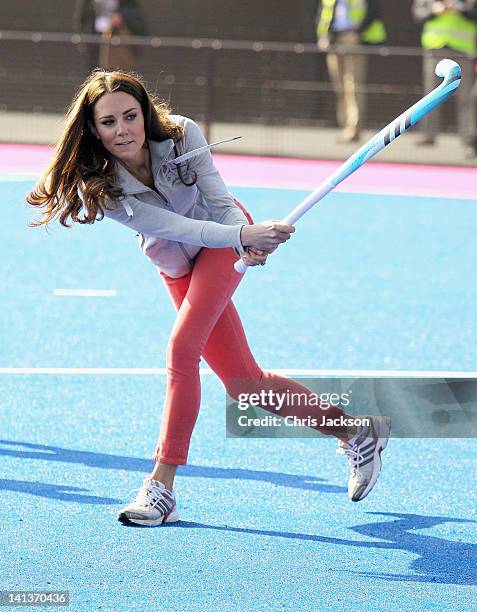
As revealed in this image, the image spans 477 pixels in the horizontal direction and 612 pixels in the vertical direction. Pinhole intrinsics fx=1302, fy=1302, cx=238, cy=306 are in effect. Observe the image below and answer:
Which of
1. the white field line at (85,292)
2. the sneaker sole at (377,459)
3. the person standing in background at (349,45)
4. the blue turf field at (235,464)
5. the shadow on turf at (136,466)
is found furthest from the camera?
the person standing in background at (349,45)

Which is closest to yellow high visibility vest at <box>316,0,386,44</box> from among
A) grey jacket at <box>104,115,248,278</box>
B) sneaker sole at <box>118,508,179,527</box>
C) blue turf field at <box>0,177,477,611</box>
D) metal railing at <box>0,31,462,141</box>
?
metal railing at <box>0,31,462,141</box>

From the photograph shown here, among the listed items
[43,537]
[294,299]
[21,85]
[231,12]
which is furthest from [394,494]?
[231,12]

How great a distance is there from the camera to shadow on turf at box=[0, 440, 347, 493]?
18.7 feet

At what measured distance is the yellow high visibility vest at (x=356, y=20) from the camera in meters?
17.4

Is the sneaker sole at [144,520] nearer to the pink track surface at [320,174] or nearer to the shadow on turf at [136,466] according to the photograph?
the shadow on turf at [136,466]

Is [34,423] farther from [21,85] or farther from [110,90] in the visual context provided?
[21,85]

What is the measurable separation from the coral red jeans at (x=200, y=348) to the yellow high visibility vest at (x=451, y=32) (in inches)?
458

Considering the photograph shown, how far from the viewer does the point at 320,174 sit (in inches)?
612

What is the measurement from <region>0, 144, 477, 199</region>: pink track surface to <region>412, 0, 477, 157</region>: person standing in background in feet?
1.85

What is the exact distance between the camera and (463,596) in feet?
14.5

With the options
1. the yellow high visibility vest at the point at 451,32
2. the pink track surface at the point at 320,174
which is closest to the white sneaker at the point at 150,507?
the pink track surface at the point at 320,174

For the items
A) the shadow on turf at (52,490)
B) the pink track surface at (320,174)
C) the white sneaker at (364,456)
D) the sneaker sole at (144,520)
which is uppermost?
the pink track surface at (320,174)

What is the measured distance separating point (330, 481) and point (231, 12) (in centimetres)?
1638

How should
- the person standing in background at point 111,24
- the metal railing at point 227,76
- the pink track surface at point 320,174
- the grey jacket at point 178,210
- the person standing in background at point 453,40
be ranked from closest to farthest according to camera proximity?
the grey jacket at point 178,210 < the pink track surface at point 320,174 < the person standing in background at point 453,40 < the metal railing at point 227,76 < the person standing in background at point 111,24
